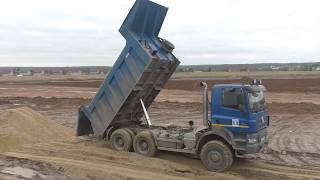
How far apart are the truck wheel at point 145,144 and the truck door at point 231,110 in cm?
225

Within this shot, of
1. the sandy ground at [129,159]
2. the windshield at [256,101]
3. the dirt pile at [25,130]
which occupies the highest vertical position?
the windshield at [256,101]

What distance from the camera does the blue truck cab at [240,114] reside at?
1166 cm

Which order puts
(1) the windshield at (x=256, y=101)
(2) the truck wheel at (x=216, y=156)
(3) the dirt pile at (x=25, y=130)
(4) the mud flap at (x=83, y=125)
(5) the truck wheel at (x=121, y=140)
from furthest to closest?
(3) the dirt pile at (x=25, y=130)
(4) the mud flap at (x=83, y=125)
(5) the truck wheel at (x=121, y=140)
(2) the truck wheel at (x=216, y=156)
(1) the windshield at (x=256, y=101)

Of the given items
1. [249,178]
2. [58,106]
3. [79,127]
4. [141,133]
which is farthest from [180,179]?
[58,106]

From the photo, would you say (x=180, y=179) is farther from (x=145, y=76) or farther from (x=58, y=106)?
(x=58, y=106)

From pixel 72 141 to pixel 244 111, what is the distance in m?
6.85

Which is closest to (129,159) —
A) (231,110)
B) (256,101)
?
(231,110)

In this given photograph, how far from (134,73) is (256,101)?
361 cm

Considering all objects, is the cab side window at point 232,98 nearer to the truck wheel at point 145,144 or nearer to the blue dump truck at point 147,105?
the blue dump truck at point 147,105

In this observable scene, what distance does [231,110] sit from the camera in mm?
11867

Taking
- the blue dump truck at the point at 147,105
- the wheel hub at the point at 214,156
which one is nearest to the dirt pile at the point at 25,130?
the blue dump truck at the point at 147,105

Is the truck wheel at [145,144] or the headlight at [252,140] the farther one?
the truck wheel at [145,144]

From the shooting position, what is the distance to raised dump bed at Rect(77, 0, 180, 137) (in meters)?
13.6

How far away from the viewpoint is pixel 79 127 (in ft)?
50.0
